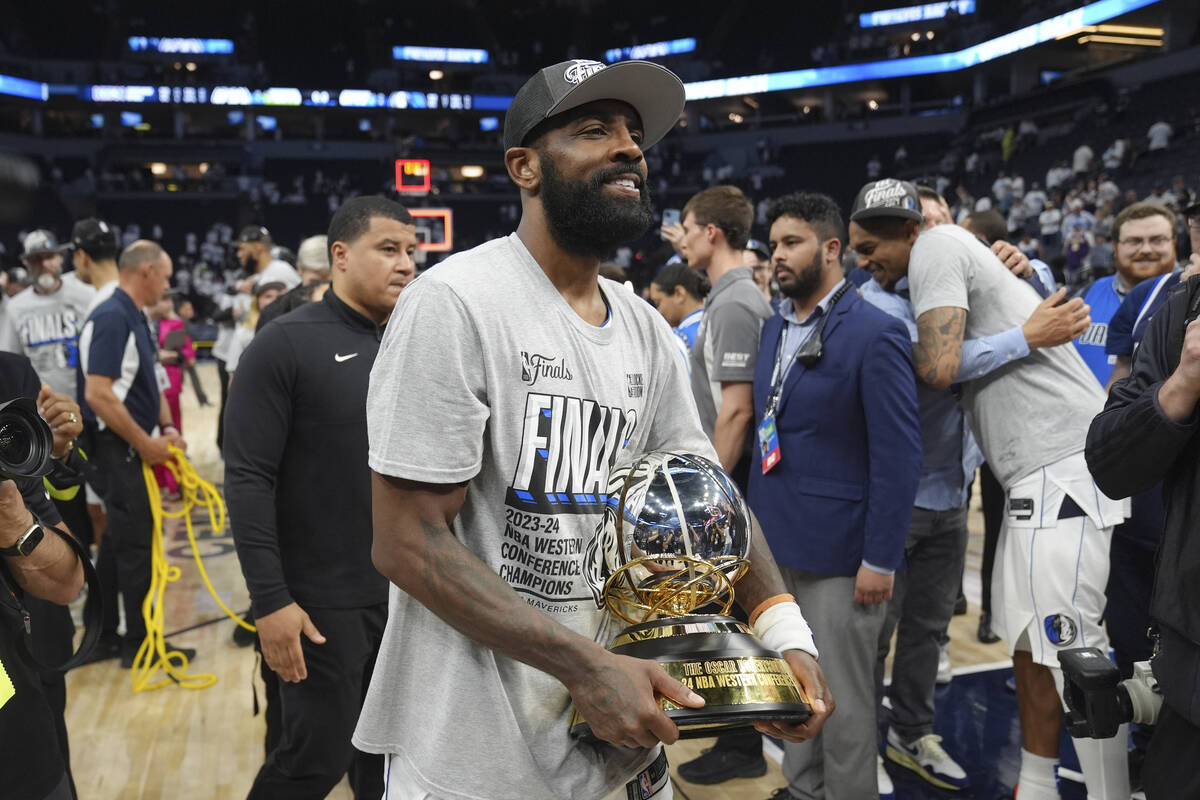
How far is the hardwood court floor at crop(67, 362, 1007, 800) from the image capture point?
3.46 m

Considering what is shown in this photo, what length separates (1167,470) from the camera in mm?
1754

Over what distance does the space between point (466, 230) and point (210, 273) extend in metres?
9.26

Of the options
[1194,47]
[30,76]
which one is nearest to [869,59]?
[1194,47]

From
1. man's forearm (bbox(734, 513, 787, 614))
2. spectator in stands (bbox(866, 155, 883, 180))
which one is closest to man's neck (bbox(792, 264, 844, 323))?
man's forearm (bbox(734, 513, 787, 614))

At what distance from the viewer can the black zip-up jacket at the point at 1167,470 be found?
1.64 meters

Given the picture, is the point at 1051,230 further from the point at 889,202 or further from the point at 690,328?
the point at 889,202

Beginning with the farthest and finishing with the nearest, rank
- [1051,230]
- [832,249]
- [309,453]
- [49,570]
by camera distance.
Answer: [1051,230]
[832,249]
[309,453]
[49,570]

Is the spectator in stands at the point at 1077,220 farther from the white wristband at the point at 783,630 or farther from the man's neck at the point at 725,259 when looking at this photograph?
the white wristband at the point at 783,630

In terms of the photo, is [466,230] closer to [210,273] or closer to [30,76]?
[210,273]

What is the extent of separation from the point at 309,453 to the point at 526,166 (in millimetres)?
1462

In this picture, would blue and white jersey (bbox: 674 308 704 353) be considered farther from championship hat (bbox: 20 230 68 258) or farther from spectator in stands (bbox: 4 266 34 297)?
spectator in stands (bbox: 4 266 34 297)

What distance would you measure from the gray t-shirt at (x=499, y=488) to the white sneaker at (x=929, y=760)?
7.70ft

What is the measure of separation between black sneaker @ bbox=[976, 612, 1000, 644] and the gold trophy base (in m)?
3.94

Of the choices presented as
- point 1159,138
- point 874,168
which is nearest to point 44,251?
point 1159,138
